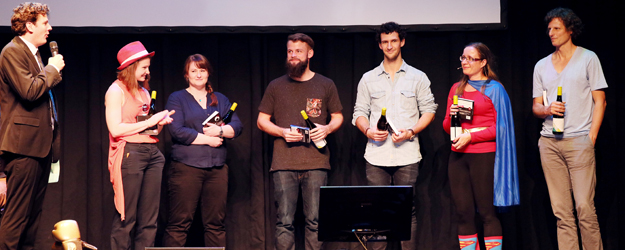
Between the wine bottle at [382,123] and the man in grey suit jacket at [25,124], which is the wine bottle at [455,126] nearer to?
the wine bottle at [382,123]

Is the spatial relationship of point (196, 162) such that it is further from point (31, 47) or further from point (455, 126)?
point (455, 126)

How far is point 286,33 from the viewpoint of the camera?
442cm

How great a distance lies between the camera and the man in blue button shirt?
12.0 ft

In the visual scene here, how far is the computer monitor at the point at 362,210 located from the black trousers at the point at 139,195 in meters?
1.32

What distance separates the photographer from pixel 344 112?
177 inches

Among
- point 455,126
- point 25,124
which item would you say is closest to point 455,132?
point 455,126

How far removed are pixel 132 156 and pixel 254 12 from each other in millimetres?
1716

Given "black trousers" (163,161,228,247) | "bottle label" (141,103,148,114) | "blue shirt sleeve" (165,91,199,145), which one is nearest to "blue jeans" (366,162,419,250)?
"black trousers" (163,161,228,247)

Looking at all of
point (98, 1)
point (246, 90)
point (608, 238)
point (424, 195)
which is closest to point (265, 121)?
point (246, 90)

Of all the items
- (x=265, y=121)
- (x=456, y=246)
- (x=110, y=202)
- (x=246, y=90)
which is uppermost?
(x=246, y=90)

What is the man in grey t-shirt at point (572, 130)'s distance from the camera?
3523 millimetres

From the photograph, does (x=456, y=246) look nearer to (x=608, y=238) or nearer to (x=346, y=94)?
(x=608, y=238)

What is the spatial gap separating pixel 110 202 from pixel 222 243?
1436mm

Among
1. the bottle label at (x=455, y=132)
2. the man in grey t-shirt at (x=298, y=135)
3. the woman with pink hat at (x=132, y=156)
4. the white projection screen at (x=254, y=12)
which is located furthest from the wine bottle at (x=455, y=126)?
the woman with pink hat at (x=132, y=156)
